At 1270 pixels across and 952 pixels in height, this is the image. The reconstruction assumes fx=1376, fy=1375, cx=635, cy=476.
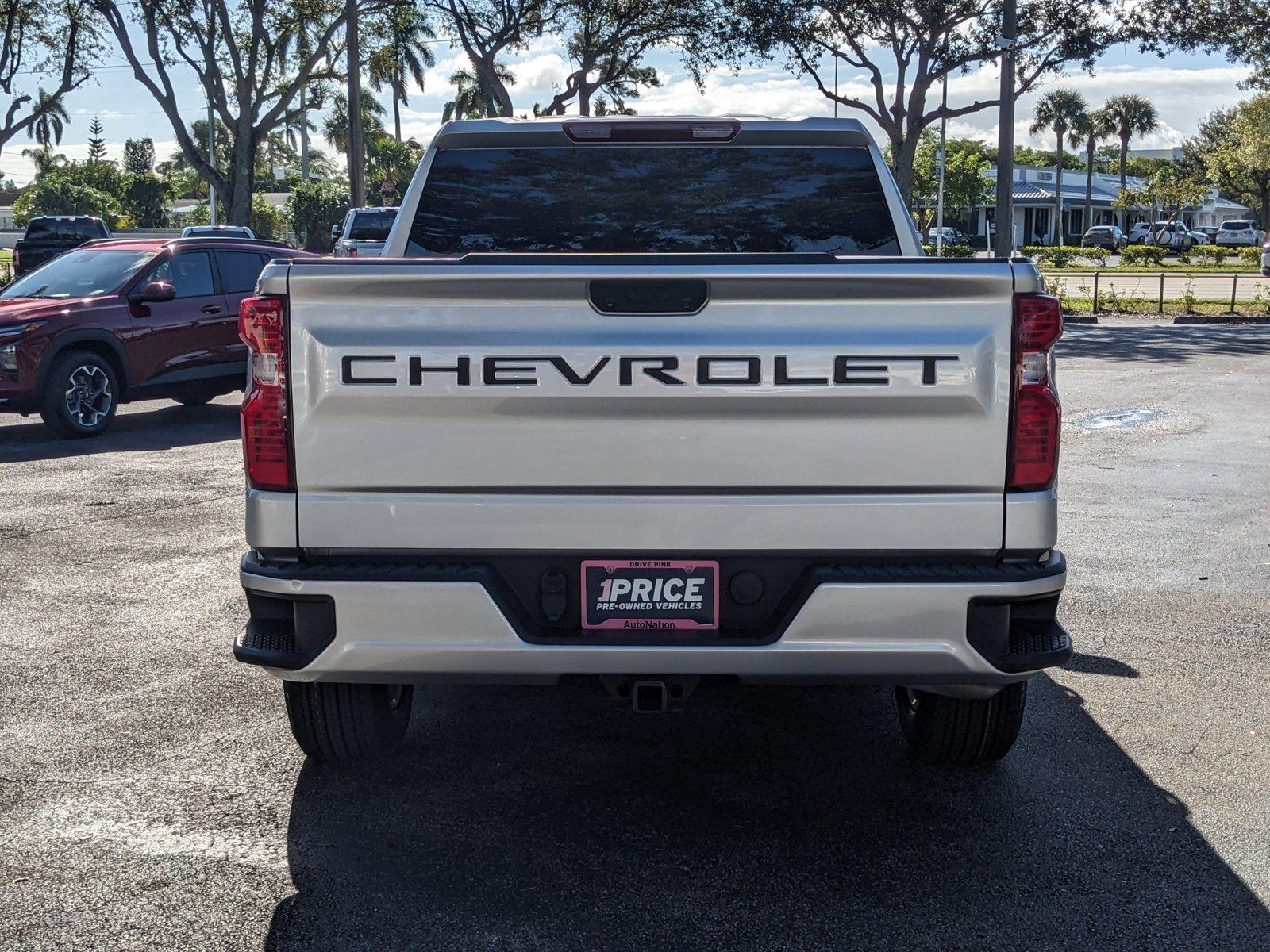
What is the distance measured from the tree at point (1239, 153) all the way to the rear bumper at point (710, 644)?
182 feet

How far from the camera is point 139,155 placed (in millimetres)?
123188

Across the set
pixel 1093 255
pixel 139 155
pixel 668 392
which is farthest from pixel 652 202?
pixel 139 155

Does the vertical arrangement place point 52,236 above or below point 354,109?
below

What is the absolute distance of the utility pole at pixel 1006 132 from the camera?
24750mm

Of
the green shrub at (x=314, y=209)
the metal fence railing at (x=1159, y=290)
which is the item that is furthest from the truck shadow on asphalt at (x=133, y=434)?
the green shrub at (x=314, y=209)

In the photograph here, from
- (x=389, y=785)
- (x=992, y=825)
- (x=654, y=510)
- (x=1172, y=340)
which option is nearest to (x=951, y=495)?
(x=654, y=510)

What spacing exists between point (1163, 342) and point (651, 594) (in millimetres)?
19764

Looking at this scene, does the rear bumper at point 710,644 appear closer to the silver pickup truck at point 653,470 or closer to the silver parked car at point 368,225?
the silver pickup truck at point 653,470

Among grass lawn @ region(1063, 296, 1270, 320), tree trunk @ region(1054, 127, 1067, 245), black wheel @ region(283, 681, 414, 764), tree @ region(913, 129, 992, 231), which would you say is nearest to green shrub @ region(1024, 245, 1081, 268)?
tree @ region(913, 129, 992, 231)

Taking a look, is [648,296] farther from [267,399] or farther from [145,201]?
[145,201]

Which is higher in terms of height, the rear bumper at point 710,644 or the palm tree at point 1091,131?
the palm tree at point 1091,131

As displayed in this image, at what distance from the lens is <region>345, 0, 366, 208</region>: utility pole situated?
26750 millimetres

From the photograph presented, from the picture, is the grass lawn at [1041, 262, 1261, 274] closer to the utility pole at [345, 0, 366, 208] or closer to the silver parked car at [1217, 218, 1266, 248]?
the silver parked car at [1217, 218, 1266, 248]

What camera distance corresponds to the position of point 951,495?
353 cm
